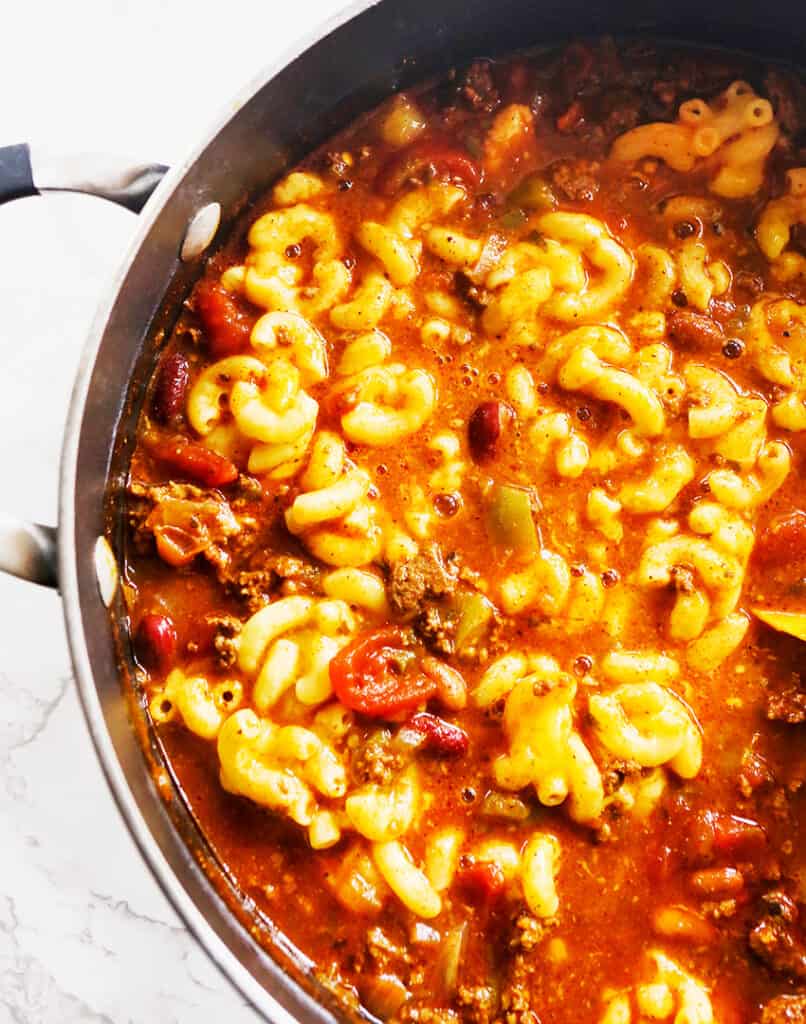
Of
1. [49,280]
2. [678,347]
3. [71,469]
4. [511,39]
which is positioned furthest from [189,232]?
[678,347]

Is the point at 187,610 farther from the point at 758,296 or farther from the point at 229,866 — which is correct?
the point at 758,296

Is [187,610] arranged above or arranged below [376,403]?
below

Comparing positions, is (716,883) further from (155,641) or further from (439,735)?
(155,641)

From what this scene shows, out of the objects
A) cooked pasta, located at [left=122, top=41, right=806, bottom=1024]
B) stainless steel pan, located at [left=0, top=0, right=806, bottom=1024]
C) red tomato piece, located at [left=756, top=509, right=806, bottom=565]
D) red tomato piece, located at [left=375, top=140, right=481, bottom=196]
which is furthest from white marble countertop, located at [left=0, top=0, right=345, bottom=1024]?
red tomato piece, located at [left=756, top=509, right=806, bottom=565]

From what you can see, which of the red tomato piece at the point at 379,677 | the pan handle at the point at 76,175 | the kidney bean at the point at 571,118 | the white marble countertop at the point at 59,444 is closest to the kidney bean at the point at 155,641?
the white marble countertop at the point at 59,444

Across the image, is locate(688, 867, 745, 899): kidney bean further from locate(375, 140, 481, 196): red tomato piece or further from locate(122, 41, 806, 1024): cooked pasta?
locate(375, 140, 481, 196): red tomato piece

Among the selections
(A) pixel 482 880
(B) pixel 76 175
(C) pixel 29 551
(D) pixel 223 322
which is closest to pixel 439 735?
(A) pixel 482 880

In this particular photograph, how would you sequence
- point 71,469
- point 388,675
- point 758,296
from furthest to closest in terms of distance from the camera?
point 758,296 < point 388,675 < point 71,469
